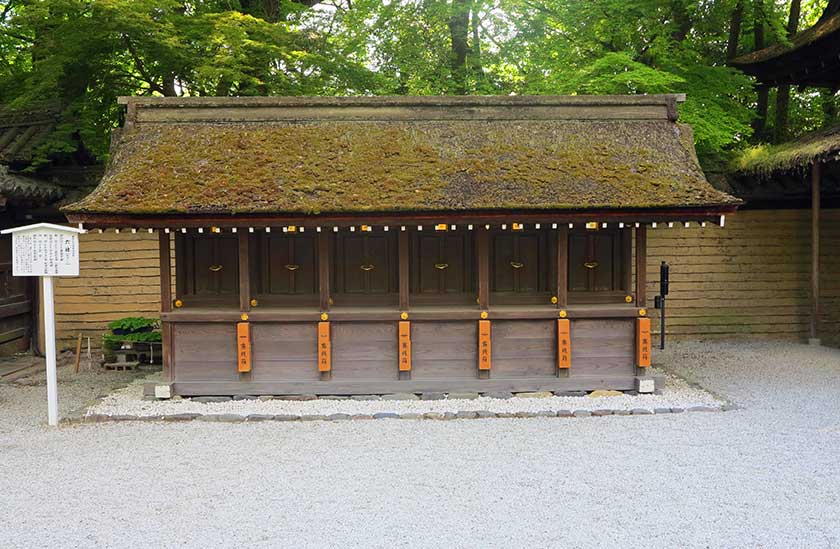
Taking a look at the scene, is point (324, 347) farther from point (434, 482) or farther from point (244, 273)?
point (434, 482)

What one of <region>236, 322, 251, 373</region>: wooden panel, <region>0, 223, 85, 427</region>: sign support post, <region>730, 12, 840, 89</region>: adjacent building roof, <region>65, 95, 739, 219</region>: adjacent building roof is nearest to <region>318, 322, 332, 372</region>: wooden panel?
<region>236, 322, 251, 373</region>: wooden panel

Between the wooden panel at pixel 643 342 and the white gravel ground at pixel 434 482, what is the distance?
1180 millimetres

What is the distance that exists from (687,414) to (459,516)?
4200mm

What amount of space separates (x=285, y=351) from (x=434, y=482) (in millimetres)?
3858

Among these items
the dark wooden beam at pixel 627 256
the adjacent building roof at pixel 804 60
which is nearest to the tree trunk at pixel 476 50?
the adjacent building roof at pixel 804 60

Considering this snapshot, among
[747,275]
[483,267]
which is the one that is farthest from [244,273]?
[747,275]

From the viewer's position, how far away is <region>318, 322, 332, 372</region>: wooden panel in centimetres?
905

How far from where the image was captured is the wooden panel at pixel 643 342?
Result: 9086 millimetres

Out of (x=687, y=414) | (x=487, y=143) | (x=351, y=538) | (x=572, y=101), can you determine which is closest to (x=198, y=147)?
(x=487, y=143)

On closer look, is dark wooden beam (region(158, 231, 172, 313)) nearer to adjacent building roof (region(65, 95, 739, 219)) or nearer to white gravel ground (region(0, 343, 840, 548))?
adjacent building roof (region(65, 95, 739, 219))

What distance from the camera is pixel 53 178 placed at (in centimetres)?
1227

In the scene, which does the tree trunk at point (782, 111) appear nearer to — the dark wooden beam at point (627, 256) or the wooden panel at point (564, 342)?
the dark wooden beam at point (627, 256)

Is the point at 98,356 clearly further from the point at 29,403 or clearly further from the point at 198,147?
the point at 198,147

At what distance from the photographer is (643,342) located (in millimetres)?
9117
